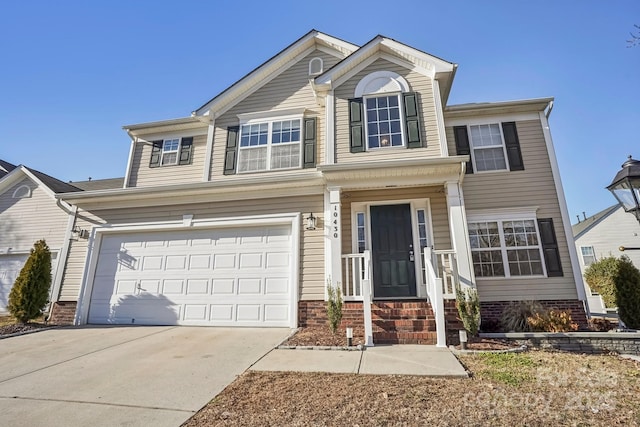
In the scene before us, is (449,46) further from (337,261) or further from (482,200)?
(337,261)

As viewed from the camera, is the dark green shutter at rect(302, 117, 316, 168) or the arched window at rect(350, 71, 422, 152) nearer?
the arched window at rect(350, 71, 422, 152)

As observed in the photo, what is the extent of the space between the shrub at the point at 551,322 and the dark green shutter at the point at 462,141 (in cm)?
389

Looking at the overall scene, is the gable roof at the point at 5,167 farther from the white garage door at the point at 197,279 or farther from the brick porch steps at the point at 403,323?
the brick porch steps at the point at 403,323

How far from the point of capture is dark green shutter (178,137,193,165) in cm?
913

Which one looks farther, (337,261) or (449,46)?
(449,46)

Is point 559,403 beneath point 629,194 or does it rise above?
beneath

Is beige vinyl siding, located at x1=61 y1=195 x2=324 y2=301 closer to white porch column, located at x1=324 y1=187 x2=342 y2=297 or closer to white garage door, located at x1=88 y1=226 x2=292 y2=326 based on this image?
white porch column, located at x1=324 y1=187 x2=342 y2=297

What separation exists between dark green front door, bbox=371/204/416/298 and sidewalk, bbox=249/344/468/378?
212 cm

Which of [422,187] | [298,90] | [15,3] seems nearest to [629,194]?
[422,187]

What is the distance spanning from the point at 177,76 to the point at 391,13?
634cm

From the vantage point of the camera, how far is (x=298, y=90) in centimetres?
891

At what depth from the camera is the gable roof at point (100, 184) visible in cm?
1241

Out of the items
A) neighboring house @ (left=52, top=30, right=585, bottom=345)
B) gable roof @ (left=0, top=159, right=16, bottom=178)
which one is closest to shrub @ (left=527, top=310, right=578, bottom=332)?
neighboring house @ (left=52, top=30, right=585, bottom=345)

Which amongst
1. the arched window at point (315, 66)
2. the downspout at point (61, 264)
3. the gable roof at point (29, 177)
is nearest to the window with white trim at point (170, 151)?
the downspout at point (61, 264)
